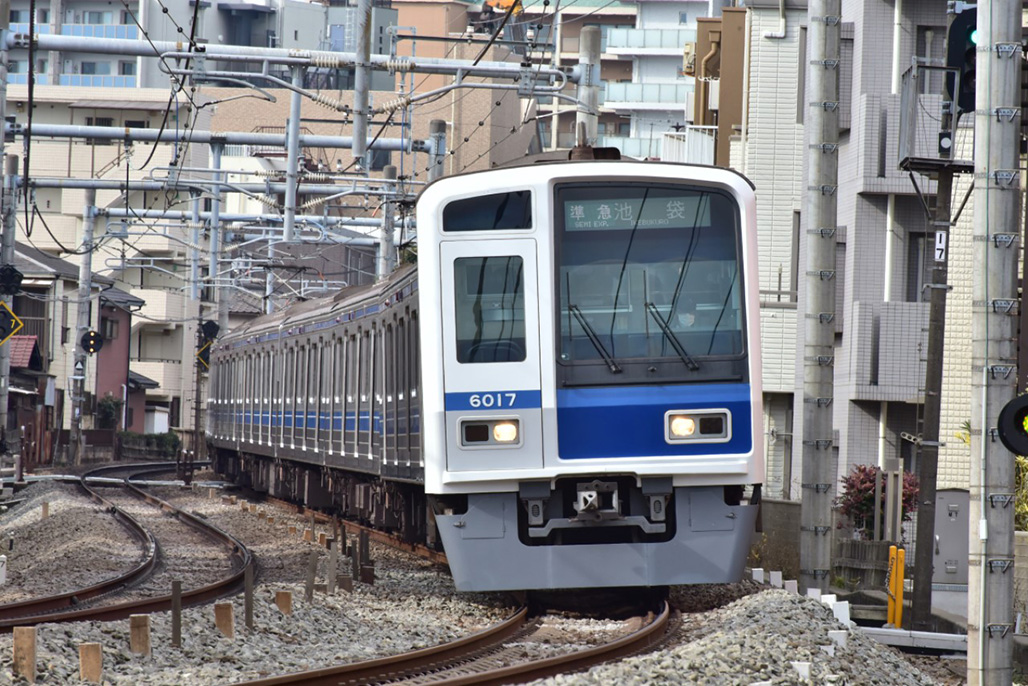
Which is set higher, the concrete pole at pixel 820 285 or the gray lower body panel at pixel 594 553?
the concrete pole at pixel 820 285

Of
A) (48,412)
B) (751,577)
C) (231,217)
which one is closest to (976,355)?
(751,577)

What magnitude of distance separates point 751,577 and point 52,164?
1935 inches

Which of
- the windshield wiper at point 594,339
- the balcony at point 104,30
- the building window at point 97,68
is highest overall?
the balcony at point 104,30

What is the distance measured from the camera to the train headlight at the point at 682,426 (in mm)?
10391

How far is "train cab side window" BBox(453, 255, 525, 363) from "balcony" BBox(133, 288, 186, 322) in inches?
1861

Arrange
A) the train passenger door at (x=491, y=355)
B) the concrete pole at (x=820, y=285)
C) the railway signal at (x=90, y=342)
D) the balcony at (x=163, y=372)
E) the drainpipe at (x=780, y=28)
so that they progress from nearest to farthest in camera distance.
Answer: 1. the train passenger door at (x=491, y=355)
2. the concrete pole at (x=820, y=285)
3. the drainpipe at (x=780, y=28)
4. the railway signal at (x=90, y=342)
5. the balcony at (x=163, y=372)

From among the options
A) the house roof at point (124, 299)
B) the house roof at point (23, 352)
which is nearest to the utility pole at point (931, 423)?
the house roof at point (23, 352)

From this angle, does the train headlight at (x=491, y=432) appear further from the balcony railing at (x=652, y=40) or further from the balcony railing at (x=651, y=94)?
the balcony railing at (x=652, y=40)

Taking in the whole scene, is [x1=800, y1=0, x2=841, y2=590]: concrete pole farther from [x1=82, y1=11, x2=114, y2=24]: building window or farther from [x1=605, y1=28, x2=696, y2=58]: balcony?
[x1=82, y1=11, x2=114, y2=24]: building window

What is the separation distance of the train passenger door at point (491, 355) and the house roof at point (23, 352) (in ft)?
Answer: 110

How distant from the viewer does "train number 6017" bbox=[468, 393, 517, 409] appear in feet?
33.9

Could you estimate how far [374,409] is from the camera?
15609mm

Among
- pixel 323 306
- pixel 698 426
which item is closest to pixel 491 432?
pixel 698 426

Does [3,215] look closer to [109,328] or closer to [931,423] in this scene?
[931,423]
